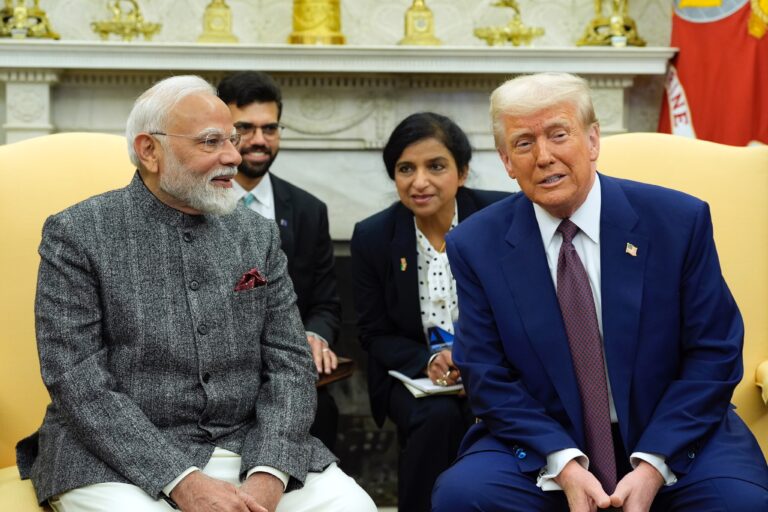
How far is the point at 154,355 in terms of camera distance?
2.70 m

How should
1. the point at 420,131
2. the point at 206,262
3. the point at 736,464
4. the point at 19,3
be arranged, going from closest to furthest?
the point at 736,464 < the point at 206,262 < the point at 420,131 < the point at 19,3

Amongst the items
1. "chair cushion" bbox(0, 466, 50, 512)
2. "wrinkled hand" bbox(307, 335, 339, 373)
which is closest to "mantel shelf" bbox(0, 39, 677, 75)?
"wrinkled hand" bbox(307, 335, 339, 373)

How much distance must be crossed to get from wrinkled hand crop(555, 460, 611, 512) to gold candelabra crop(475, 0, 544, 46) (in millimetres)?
2850

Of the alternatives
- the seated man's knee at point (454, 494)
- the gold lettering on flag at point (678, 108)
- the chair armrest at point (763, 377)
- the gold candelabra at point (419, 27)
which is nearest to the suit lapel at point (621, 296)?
the seated man's knee at point (454, 494)

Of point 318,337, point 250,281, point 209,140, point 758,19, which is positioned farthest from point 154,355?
point 758,19

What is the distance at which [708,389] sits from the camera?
2.60m

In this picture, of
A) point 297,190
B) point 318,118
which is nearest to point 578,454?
point 297,190

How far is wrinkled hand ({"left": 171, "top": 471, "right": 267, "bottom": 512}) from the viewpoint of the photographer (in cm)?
251

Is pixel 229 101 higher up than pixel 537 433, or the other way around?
pixel 229 101

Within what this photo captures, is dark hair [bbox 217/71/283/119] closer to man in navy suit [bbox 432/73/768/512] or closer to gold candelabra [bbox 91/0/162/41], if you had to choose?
gold candelabra [bbox 91/0/162/41]

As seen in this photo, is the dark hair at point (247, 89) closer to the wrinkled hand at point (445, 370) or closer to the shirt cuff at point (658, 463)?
the wrinkled hand at point (445, 370)

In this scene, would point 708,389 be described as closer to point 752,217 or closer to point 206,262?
point 752,217

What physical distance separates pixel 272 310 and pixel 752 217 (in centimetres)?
144

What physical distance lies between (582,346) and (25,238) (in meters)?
1.57
